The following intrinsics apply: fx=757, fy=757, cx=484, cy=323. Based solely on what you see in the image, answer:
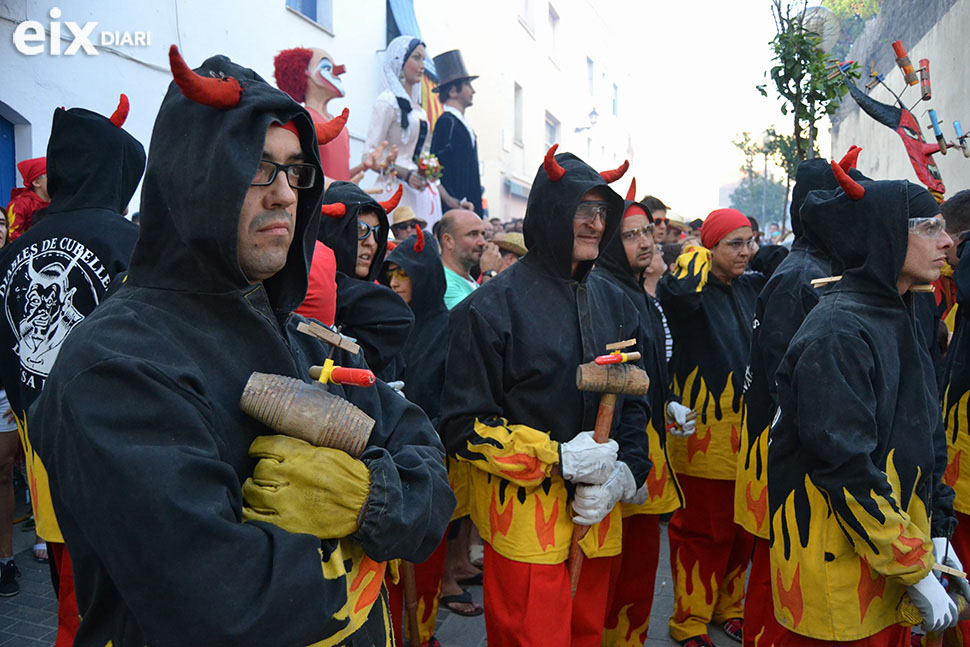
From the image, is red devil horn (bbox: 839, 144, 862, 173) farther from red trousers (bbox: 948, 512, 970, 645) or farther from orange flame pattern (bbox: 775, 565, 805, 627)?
red trousers (bbox: 948, 512, 970, 645)

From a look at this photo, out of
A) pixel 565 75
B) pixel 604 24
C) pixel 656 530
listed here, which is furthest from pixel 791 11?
pixel 604 24

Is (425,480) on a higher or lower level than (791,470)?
higher

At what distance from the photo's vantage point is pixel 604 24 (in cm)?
3431

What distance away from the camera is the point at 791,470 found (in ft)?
9.82

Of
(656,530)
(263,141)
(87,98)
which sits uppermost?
(87,98)

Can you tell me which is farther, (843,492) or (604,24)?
(604,24)

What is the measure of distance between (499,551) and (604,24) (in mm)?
34687

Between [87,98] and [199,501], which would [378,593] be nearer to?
[199,501]

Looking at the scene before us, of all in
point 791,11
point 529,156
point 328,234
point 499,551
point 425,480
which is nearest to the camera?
point 425,480

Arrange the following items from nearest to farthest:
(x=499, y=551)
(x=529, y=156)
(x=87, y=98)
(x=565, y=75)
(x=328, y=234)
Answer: (x=499, y=551) → (x=328, y=234) → (x=87, y=98) → (x=529, y=156) → (x=565, y=75)

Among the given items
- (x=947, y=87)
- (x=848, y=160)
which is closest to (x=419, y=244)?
(x=848, y=160)

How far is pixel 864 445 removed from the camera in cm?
262

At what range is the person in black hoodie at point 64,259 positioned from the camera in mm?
3236

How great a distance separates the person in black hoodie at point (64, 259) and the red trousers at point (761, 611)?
2890mm
